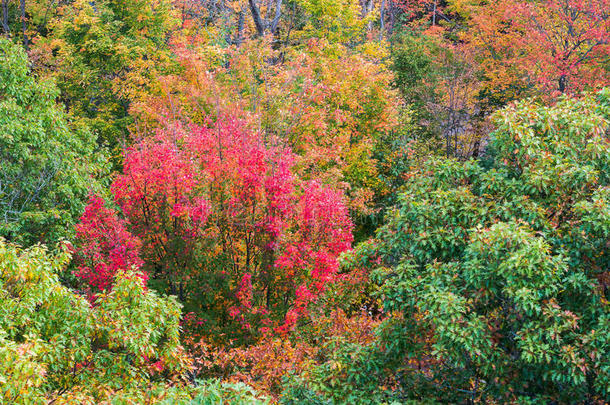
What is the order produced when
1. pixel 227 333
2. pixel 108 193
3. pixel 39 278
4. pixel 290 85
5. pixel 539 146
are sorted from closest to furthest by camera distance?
pixel 539 146 < pixel 39 278 < pixel 227 333 < pixel 108 193 < pixel 290 85

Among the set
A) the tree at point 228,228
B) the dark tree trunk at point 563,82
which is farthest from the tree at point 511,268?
the dark tree trunk at point 563,82

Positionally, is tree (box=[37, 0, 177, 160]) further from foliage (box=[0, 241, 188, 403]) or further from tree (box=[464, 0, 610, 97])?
tree (box=[464, 0, 610, 97])

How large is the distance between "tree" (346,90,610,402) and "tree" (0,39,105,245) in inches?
420

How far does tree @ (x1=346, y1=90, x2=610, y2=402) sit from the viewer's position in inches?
304

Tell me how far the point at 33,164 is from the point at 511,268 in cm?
1489

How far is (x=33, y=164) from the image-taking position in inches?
663

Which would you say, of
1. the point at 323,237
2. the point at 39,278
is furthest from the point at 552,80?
the point at 39,278

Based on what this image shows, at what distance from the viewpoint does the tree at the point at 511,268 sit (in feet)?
A: 25.3

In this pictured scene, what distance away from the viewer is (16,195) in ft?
54.3

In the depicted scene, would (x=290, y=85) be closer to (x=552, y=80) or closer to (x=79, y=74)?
(x=79, y=74)

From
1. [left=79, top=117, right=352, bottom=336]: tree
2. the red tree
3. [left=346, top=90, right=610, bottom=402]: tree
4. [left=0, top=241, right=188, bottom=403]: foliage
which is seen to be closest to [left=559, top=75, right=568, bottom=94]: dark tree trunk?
[left=79, top=117, right=352, bottom=336]: tree

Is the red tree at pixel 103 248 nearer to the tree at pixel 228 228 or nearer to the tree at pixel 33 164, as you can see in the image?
the tree at pixel 228 228

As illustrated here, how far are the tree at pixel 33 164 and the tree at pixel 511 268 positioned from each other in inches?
420

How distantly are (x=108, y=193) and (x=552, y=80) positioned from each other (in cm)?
2061
